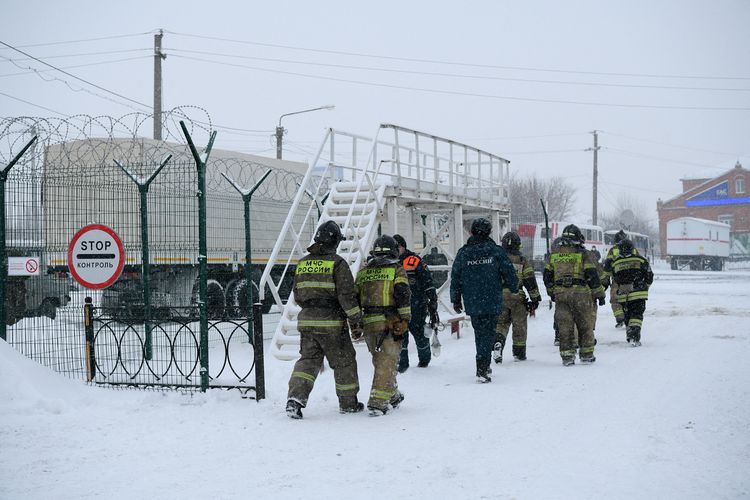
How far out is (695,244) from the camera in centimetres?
4956

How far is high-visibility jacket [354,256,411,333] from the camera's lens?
7180mm

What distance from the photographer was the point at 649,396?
7.38 metres

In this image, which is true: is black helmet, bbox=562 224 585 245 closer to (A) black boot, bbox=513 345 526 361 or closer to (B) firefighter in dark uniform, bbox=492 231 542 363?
(B) firefighter in dark uniform, bbox=492 231 542 363

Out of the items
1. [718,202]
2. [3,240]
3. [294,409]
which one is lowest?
[294,409]

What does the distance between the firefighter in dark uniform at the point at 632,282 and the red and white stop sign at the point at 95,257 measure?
7.54 metres

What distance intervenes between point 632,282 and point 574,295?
2310mm

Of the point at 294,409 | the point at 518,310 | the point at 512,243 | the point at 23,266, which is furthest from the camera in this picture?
the point at 23,266

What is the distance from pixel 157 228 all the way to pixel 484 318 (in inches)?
261

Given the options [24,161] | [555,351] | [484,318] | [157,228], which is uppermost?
[24,161]

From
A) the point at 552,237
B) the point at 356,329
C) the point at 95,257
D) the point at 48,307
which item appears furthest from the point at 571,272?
the point at 552,237

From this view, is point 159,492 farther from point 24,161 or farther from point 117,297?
point 117,297

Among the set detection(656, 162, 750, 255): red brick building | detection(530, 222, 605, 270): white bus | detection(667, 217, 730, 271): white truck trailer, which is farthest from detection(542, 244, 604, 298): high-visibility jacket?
detection(656, 162, 750, 255): red brick building

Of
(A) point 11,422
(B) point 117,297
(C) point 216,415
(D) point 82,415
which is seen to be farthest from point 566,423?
(B) point 117,297

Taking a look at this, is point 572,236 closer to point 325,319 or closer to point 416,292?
point 416,292
